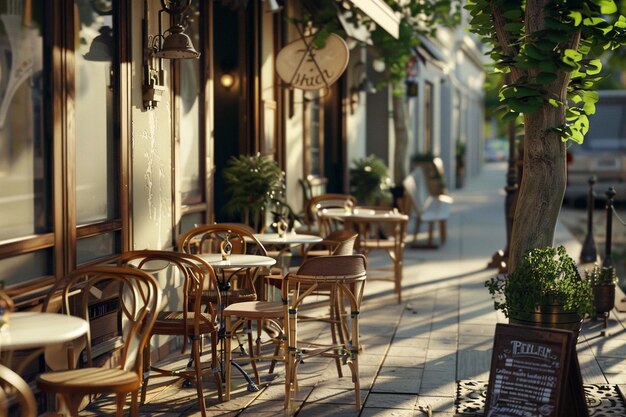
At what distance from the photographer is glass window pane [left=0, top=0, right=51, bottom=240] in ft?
17.2

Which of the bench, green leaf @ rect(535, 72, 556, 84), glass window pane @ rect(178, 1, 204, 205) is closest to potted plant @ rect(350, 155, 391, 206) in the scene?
the bench

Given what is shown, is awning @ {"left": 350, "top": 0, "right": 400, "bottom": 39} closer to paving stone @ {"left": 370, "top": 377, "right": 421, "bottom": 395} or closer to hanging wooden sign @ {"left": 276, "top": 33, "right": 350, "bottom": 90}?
hanging wooden sign @ {"left": 276, "top": 33, "right": 350, "bottom": 90}

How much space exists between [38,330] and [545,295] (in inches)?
98.5

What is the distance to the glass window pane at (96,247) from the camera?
6.07m

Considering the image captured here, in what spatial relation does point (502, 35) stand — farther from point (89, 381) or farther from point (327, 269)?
point (89, 381)

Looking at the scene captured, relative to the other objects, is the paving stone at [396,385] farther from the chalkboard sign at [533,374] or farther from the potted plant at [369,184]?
the potted plant at [369,184]

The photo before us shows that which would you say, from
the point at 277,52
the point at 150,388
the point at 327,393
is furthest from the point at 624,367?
the point at 277,52

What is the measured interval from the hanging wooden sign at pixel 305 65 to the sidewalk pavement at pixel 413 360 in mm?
2144

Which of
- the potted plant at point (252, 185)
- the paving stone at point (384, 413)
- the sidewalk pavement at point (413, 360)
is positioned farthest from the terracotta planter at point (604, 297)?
the paving stone at point (384, 413)

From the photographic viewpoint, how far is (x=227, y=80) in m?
10.2

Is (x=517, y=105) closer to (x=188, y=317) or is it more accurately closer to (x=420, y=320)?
(x=188, y=317)

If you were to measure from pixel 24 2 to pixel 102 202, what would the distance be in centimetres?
152

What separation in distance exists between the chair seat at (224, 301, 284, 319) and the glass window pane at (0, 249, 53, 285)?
111cm

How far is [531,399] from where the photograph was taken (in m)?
4.90
